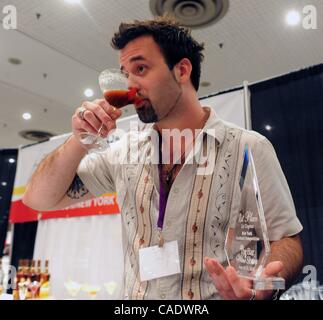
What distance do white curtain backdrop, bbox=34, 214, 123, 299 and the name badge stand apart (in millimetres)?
1457

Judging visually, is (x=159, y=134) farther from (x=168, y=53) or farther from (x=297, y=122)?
(x=297, y=122)

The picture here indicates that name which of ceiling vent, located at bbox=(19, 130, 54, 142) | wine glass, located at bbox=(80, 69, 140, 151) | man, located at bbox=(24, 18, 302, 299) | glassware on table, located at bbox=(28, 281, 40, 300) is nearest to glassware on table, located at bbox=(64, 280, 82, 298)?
glassware on table, located at bbox=(28, 281, 40, 300)

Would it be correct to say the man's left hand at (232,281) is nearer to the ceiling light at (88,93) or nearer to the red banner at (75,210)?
the red banner at (75,210)

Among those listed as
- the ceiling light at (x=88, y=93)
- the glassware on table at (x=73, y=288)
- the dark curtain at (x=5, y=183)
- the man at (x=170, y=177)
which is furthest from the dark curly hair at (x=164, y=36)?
the ceiling light at (x=88, y=93)

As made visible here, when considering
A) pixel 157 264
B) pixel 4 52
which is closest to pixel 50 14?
pixel 4 52

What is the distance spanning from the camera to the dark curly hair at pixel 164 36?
122cm

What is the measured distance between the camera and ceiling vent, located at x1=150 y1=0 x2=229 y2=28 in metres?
2.88

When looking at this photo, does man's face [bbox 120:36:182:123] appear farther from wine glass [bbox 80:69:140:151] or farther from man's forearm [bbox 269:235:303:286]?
man's forearm [bbox 269:235:303:286]

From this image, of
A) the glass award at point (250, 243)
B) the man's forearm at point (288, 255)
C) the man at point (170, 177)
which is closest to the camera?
the glass award at point (250, 243)

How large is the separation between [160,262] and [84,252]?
1796 mm

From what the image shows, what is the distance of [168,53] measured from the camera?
1.24 m

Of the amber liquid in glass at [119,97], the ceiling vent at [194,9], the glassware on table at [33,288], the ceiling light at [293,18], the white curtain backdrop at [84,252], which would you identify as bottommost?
the glassware on table at [33,288]

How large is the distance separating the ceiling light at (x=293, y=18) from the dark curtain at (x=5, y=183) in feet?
9.54
